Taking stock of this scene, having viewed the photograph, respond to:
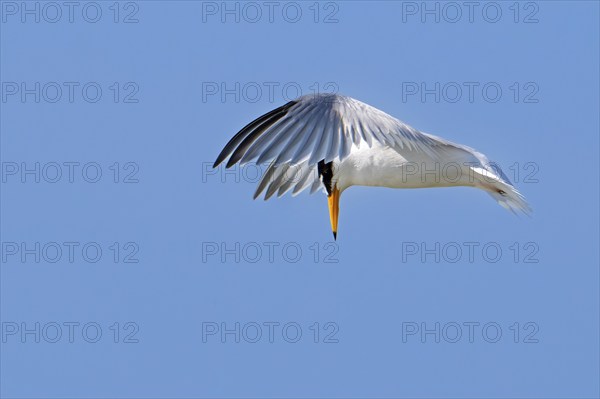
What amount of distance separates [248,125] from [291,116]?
40 centimetres

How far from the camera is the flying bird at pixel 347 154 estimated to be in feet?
43.8

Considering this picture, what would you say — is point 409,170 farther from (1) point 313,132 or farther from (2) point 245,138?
(2) point 245,138

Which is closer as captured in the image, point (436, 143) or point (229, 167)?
point (229, 167)

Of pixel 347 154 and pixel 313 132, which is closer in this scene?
pixel 347 154

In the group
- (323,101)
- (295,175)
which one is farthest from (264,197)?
(323,101)

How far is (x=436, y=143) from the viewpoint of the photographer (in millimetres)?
14695

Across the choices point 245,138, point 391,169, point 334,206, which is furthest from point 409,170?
point 245,138

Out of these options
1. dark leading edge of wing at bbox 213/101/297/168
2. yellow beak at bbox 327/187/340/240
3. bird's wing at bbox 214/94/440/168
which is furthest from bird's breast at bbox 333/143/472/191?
dark leading edge of wing at bbox 213/101/297/168

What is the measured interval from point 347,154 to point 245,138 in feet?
3.21

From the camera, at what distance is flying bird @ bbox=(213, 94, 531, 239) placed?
13336 millimetres

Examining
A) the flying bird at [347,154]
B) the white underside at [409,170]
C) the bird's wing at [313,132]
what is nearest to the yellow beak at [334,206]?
the flying bird at [347,154]

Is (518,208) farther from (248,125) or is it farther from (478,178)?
(248,125)

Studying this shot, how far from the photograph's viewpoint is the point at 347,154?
1322 cm

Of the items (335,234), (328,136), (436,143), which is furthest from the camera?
(335,234)
